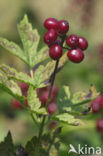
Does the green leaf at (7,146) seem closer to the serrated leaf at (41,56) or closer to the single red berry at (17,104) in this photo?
the serrated leaf at (41,56)

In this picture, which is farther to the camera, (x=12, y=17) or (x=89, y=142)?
(x=12, y=17)

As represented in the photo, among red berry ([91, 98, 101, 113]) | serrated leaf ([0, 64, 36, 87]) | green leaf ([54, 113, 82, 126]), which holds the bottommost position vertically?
red berry ([91, 98, 101, 113])

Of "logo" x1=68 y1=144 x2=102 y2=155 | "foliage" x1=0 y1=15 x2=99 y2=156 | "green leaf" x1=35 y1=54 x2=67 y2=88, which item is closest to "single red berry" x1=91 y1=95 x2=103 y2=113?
"logo" x1=68 y1=144 x2=102 y2=155

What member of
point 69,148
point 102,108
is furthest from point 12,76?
point 102,108

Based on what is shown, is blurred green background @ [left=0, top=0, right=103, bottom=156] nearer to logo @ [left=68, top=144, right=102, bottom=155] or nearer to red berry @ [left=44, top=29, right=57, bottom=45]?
logo @ [left=68, top=144, right=102, bottom=155]

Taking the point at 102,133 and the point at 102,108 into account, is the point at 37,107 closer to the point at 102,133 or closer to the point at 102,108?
the point at 102,108

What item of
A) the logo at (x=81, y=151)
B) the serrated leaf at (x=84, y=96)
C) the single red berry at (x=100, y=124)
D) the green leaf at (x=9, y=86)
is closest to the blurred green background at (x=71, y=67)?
the single red berry at (x=100, y=124)

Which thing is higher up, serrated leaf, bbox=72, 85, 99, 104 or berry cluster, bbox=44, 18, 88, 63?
berry cluster, bbox=44, 18, 88, 63
